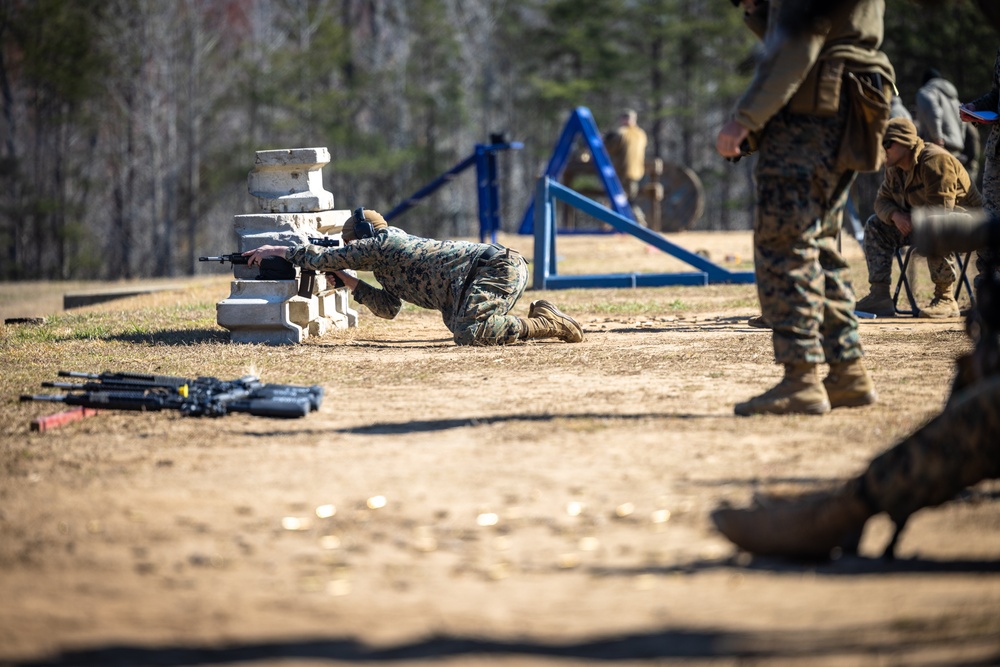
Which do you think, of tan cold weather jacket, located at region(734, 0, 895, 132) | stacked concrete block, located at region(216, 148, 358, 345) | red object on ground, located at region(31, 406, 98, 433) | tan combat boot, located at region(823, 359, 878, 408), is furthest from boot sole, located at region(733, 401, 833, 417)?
stacked concrete block, located at region(216, 148, 358, 345)

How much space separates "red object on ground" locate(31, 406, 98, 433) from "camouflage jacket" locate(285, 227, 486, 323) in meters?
2.48

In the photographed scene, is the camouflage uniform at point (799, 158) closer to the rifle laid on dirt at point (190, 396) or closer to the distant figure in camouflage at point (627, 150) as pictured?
the rifle laid on dirt at point (190, 396)

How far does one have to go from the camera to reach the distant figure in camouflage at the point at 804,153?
15.9 ft

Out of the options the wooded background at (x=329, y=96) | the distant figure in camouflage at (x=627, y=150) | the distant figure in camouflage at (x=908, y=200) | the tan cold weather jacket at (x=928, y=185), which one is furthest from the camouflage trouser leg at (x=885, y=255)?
the wooded background at (x=329, y=96)

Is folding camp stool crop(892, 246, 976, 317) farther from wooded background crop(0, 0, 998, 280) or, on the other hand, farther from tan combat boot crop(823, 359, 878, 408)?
wooded background crop(0, 0, 998, 280)

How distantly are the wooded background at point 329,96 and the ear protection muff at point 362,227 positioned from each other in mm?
20027

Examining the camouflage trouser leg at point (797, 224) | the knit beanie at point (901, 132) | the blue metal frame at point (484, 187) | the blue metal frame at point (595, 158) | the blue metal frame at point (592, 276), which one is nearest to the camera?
the camouflage trouser leg at point (797, 224)

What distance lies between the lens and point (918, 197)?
9.02m

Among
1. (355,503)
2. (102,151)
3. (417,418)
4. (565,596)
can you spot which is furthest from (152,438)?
(102,151)

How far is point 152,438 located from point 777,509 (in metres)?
3.10

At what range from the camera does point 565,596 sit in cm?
313

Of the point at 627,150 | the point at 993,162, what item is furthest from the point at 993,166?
the point at 627,150

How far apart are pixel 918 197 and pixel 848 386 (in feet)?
14.0

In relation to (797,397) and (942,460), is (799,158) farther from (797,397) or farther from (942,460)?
(942,460)
